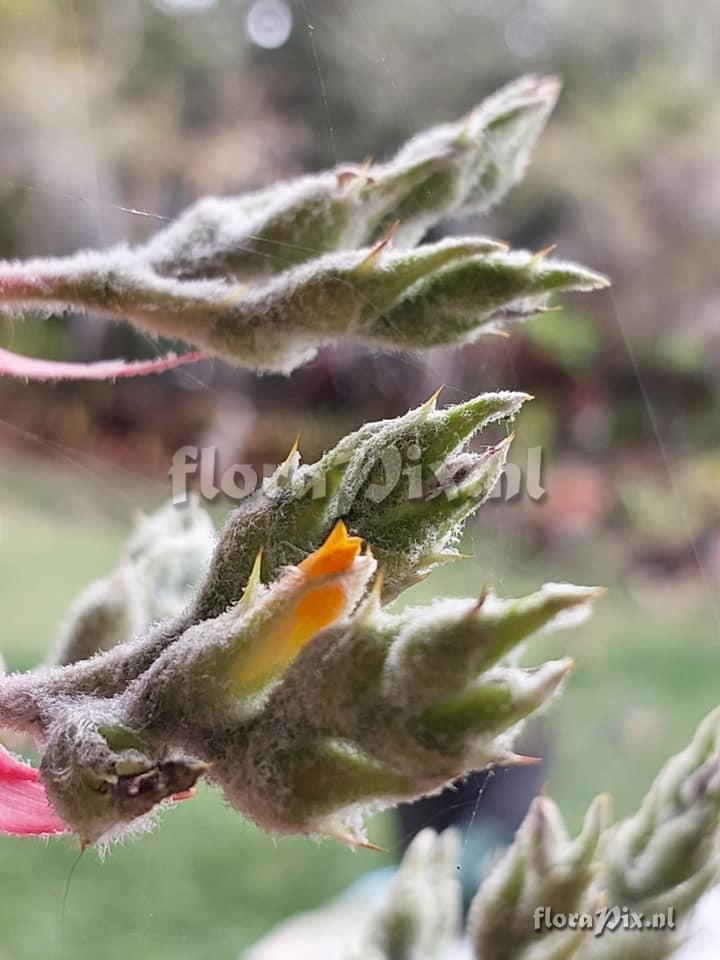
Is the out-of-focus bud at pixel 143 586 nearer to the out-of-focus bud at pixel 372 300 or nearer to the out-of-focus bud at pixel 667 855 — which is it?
the out-of-focus bud at pixel 372 300

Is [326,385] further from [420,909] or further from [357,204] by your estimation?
[420,909]

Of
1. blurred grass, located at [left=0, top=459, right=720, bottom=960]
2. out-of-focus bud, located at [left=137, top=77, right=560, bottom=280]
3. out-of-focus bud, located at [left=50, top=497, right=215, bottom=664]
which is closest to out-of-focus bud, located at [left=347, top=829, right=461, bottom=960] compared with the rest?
blurred grass, located at [left=0, top=459, right=720, bottom=960]

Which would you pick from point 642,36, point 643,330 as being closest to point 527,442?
point 643,330

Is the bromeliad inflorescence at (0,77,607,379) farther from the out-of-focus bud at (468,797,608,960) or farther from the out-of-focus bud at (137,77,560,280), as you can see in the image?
the out-of-focus bud at (468,797,608,960)

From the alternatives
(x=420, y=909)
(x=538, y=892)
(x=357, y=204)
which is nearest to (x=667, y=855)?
(x=538, y=892)

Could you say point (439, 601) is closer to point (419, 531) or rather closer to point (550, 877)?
point (419, 531)

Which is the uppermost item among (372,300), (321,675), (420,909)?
(372,300)

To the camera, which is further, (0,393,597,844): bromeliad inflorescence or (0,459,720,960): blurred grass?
(0,459,720,960): blurred grass

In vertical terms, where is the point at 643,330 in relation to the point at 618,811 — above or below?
above
